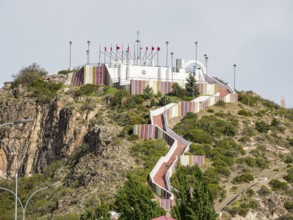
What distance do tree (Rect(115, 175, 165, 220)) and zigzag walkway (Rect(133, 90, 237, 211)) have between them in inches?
531

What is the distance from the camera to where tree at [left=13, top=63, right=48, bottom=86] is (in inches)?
5325

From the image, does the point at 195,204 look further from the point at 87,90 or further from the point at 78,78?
the point at 78,78

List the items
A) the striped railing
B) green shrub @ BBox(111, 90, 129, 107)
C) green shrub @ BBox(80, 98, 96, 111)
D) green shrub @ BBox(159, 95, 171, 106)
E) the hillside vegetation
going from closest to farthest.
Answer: the striped railing < the hillside vegetation < green shrub @ BBox(80, 98, 96, 111) < green shrub @ BBox(159, 95, 171, 106) < green shrub @ BBox(111, 90, 129, 107)

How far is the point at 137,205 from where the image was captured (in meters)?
83.9

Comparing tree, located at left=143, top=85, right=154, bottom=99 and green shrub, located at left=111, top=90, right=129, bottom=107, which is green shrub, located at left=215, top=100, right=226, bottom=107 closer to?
tree, located at left=143, top=85, right=154, bottom=99

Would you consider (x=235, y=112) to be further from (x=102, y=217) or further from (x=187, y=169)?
(x=102, y=217)

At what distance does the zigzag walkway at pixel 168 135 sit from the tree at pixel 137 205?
13.5 meters

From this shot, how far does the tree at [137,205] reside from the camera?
83556mm

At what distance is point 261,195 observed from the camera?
106m

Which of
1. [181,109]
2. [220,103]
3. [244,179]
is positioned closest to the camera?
[244,179]

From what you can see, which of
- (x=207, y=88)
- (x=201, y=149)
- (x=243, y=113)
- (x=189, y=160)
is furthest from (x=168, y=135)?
(x=207, y=88)

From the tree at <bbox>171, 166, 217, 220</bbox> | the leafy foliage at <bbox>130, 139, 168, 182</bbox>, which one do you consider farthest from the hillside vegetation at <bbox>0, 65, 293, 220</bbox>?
the tree at <bbox>171, 166, 217, 220</bbox>

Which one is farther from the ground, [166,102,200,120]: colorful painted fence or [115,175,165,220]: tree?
[166,102,200,120]: colorful painted fence

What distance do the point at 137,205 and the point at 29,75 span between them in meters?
54.7
